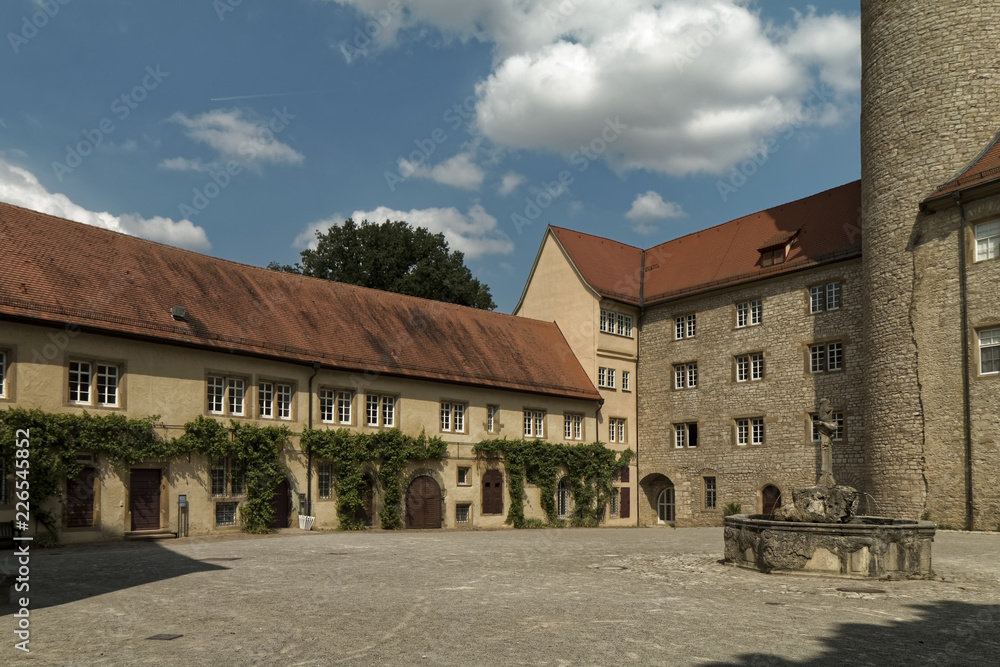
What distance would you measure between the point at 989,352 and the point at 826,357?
7729 millimetres

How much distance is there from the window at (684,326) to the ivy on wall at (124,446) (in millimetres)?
18915

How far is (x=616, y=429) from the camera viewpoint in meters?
40.2

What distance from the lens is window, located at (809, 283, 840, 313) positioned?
33.1 metres

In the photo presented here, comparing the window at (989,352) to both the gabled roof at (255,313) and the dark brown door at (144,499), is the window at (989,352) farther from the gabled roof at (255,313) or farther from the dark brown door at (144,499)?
the dark brown door at (144,499)

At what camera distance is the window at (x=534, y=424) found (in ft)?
119

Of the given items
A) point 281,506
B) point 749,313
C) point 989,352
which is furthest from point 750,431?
point 281,506

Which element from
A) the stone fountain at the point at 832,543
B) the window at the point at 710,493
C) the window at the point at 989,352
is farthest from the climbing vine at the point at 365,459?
the window at the point at 989,352

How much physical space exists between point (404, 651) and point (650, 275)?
36348mm

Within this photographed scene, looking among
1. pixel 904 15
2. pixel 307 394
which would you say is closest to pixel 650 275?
pixel 904 15

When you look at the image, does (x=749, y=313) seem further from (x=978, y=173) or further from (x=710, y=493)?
(x=978, y=173)

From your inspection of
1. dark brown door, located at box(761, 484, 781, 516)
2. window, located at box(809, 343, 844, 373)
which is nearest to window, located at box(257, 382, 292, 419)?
dark brown door, located at box(761, 484, 781, 516)

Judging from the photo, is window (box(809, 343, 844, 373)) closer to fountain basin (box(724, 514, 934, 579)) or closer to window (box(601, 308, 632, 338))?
window (box(601, 308, 632, 338))

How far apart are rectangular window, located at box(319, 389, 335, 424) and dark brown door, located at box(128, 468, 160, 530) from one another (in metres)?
6.11

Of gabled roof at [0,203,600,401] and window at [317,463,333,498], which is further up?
gabled roof at [0,203,600,401]
